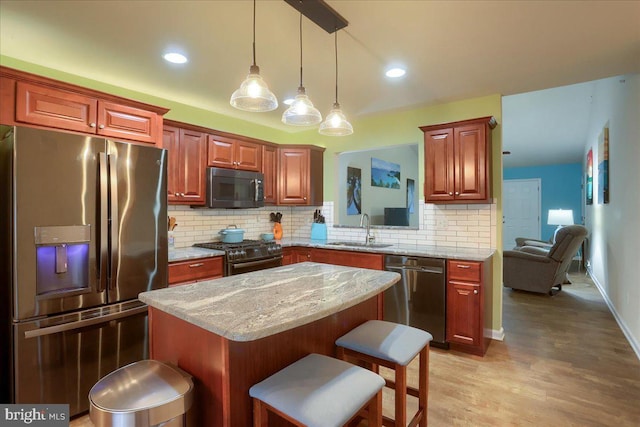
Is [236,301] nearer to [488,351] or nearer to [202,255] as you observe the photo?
[202,255]

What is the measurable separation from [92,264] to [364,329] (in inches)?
71.8

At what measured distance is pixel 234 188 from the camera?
12.4 feet

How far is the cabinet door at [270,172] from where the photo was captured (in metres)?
4.25

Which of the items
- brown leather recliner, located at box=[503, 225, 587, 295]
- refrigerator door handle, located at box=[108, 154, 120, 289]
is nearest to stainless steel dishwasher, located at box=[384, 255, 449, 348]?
refrigerator door handle, located at box=[108, 154, 120, 289]

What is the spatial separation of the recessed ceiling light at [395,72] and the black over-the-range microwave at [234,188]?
1.92 m

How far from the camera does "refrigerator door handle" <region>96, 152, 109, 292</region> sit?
2230 mm

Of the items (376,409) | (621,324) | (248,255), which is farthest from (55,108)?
(621,324)

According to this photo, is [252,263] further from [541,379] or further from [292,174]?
[541,379]

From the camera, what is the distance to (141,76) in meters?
2.97

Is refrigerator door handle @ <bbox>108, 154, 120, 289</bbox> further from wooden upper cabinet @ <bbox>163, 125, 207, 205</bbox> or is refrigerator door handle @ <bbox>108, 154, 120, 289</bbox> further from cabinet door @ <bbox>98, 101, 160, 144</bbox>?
wooden upper cabinet @ <bbox>163, 125, 207, 205</bbox>

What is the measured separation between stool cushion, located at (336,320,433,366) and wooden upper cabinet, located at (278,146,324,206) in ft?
9.11

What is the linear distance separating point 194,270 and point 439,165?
264cm

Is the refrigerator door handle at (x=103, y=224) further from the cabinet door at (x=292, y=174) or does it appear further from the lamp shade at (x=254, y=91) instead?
the cabinet door at (x=292, y=174)

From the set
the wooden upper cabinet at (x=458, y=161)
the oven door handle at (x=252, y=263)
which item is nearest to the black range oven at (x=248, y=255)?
the oven door handle at (x=252, y=263)
